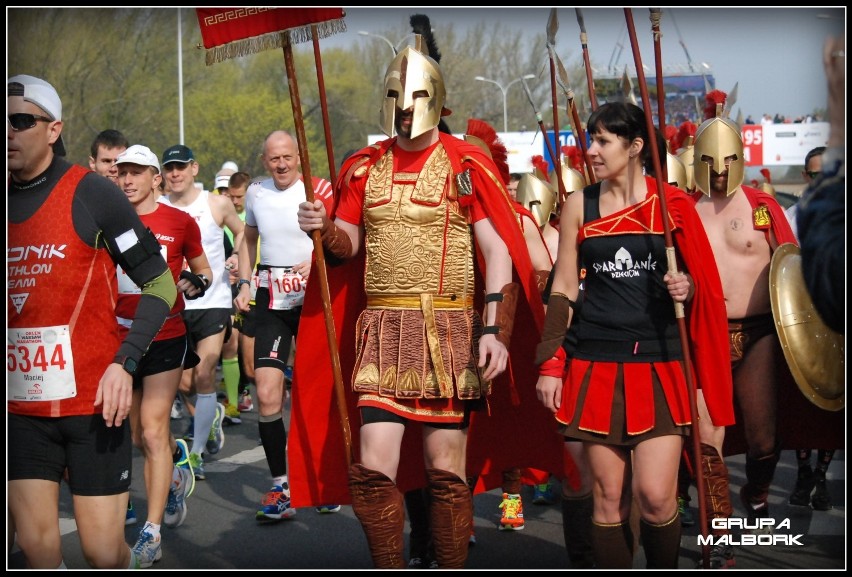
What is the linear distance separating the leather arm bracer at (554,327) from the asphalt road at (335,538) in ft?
4.87

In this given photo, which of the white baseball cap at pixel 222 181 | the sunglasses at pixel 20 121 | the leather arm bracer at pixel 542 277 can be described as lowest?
the leather arm bracer at pixel 542 277

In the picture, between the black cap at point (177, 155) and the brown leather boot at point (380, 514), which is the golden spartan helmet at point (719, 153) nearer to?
the brown leather boot at point (380, 514)

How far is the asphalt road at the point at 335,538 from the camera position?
6.16 m

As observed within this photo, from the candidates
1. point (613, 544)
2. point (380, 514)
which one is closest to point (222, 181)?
point (380, 514)

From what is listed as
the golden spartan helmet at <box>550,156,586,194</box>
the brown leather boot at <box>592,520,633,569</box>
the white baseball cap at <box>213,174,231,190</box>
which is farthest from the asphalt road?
the white baseball cap at <box>213,174,231,190</box>

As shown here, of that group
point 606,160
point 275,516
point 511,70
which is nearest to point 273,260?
point 275,516

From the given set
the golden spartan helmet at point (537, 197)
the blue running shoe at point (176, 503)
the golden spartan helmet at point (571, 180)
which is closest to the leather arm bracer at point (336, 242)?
the blue running shoe at point (176, 503)

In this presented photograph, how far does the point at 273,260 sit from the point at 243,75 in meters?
48.2

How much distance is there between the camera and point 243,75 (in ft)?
179

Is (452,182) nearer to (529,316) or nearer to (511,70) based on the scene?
(529,316)

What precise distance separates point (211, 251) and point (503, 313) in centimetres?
455

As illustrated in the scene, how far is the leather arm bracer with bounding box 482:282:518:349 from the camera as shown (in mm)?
5098

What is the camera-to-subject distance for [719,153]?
6.75 m

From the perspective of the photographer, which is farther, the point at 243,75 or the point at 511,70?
the point at 243,75
